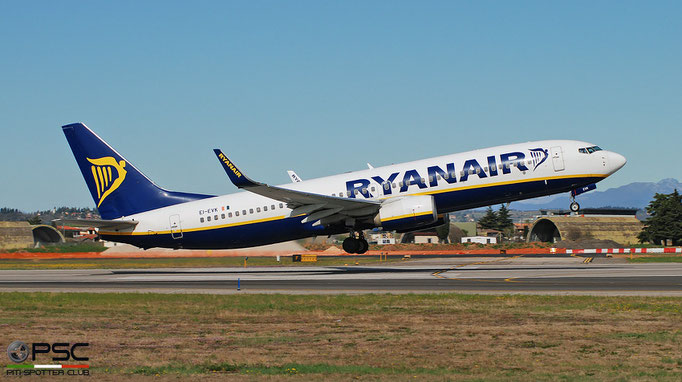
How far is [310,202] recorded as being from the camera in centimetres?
4059

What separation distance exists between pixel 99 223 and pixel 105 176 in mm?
3689

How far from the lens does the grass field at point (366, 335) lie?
14109 mm

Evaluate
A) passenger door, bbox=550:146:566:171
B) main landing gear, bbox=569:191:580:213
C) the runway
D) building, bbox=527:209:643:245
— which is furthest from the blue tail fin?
building, bbox=527:209:643:245

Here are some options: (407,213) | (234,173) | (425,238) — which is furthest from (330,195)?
(425,238)

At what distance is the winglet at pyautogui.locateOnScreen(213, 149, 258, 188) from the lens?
3750 cm

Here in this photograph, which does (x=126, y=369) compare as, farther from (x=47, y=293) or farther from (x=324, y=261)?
(x=324, y=261)

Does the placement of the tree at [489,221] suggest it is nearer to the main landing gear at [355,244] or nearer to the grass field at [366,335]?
the main landing gear at [355,244]

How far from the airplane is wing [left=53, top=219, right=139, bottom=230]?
6 centimetres

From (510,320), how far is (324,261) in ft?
121

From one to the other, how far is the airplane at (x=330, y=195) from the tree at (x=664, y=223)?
5539 centimetres

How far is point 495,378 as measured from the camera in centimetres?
1326

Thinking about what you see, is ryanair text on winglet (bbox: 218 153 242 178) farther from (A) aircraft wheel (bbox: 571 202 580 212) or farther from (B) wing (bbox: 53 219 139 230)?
(A) aircraft wheel (bbox: 571 202 580 212)

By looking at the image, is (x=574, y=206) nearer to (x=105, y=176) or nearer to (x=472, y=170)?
(x=472, y=170)

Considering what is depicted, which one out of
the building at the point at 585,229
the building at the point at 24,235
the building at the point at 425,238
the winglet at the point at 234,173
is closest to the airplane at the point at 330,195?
the winglet at the point at 234,173
